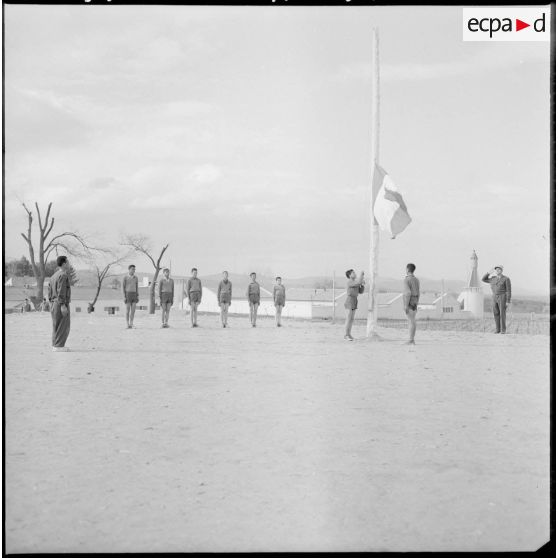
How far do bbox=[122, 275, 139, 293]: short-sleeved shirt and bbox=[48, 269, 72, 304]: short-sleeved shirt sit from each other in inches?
131

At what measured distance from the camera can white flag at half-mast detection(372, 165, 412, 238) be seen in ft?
33.1

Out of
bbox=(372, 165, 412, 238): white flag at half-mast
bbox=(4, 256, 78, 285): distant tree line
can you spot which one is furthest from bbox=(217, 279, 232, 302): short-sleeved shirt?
bbox=(4, 256, 78, 285): distant tree line

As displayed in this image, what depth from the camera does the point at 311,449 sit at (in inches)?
214

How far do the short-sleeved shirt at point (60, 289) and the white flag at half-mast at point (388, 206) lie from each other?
4955mm

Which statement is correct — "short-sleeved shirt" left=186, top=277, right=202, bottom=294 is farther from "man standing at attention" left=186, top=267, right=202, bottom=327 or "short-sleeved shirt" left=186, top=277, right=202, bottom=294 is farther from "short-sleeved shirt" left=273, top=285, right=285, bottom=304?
"short-sleeved shirt" left=273, top=285, right=285, bottom=304

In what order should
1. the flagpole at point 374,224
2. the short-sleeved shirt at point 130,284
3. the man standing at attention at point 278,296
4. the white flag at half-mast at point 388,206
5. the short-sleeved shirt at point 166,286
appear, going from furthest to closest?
the man standing at attention at point 278,296, the short-sleeved shirt at point 130,284, the short-sleeved shirt at point 166,286, the white flag at half-mast at point 388,206, the flagpole at point 374,224

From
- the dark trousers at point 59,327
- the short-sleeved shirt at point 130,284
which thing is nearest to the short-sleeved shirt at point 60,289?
the dark trousers at point 59,327

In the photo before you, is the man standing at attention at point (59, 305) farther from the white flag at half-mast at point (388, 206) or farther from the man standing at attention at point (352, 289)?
the man standing at attention at point (352, 289)

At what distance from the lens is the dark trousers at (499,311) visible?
13.4 metres

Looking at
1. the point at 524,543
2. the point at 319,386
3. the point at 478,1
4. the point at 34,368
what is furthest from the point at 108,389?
the point at 478,1

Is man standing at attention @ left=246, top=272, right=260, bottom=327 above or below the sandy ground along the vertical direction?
above

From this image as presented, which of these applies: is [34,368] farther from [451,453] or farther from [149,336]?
[451,453]

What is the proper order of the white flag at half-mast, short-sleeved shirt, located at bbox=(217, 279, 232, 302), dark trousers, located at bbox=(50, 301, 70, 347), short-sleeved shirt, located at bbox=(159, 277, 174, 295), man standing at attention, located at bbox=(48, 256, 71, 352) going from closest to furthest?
1. man standing at attention, located at bbox=(48, 256, 71, 352)
2. the white flag at half-mast
3. dark trousers, located at bbox=(50, 301, 70, 347)
4. short-sleeved shirt, located at bbox=(159, 277, 174, 295)
5. short-sleeved shirt, located at bbox=(217, 279, 232, 302)

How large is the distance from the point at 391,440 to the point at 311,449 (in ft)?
2.33
